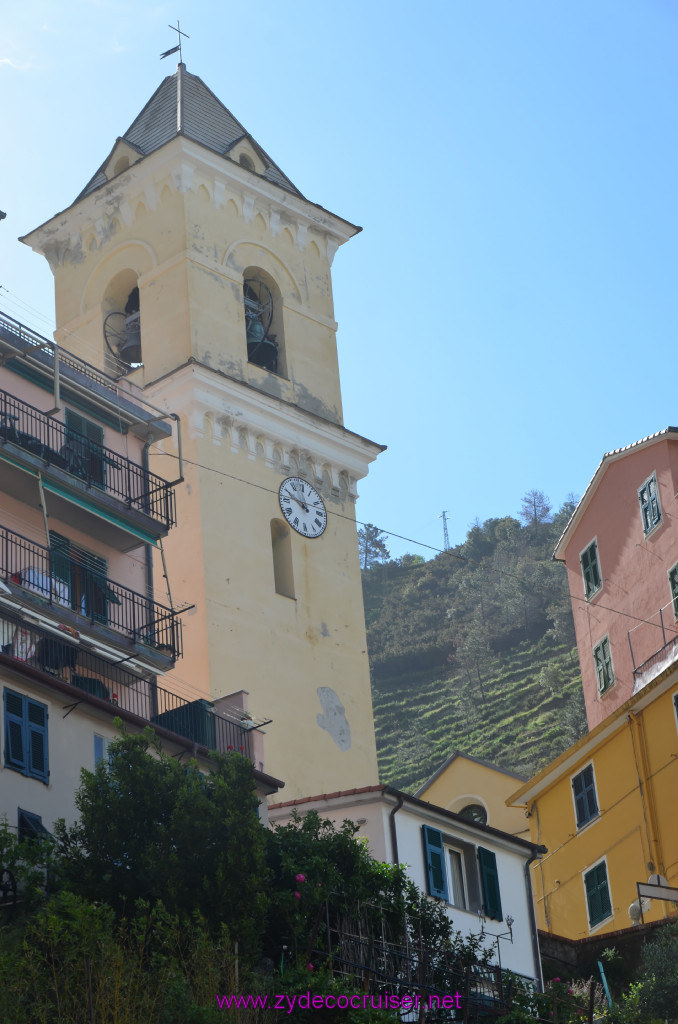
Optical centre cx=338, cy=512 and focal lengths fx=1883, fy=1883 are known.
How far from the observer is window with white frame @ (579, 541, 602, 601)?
41625 millimetres

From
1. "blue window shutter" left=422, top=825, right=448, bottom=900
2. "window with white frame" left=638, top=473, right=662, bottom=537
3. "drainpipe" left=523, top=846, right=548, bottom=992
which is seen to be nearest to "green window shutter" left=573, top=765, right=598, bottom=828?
"drainpipe" left=523, top=846, right=548, bottom=992

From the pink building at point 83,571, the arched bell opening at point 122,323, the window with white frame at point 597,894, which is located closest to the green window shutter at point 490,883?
the pink building at point 83,571

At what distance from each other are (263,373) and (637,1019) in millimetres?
20988

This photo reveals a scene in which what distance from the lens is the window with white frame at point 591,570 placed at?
A: 41625 millimetres

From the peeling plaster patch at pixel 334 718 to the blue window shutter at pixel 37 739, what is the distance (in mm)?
16235

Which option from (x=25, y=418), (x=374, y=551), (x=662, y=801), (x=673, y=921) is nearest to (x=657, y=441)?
(x=662, y=801)

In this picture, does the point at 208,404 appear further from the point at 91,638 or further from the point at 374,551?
the point at 374,551

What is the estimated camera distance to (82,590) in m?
30.5

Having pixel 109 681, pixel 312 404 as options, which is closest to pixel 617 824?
pixel 109 681

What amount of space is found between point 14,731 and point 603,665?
1955 centimetres

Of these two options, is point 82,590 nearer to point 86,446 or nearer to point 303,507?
point 86,446

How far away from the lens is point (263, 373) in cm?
4412

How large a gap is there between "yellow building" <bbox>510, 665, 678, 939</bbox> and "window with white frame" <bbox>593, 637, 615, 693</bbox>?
3.46 m

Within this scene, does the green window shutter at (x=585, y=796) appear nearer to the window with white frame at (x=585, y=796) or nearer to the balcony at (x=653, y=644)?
the window with white frame at (x=585, y=796)
